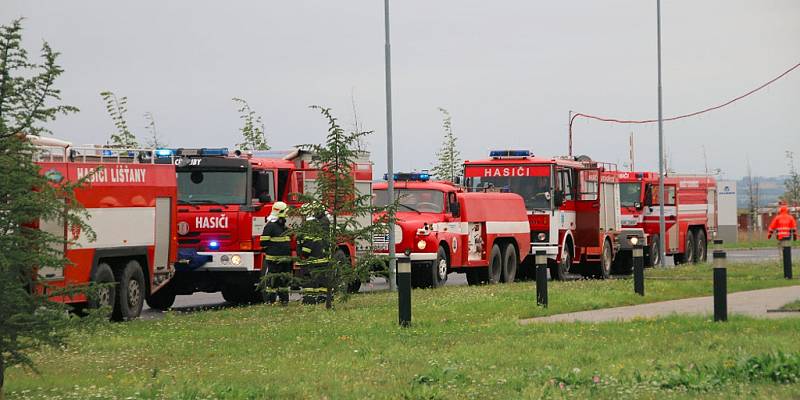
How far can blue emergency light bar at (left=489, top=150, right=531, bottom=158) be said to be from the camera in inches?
1396

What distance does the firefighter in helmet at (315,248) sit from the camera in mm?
22594

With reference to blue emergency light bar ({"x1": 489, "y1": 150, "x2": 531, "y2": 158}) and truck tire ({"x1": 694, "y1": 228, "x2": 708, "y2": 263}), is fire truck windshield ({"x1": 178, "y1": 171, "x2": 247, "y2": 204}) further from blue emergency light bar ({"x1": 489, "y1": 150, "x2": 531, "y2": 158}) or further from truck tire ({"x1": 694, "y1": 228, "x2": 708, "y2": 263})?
truck tire ({"x1": 694, "y1": 228, "x2": 708, "y2": 263})

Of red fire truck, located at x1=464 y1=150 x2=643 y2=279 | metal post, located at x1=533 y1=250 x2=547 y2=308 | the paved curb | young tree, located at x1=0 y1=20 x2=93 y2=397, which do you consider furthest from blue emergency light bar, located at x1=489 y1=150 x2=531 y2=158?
young tree, located at x1=0 y1=20 x2=93 y2=397

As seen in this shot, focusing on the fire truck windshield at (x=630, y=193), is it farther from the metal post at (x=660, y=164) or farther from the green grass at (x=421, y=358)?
the green grass at (x=421, y=358)

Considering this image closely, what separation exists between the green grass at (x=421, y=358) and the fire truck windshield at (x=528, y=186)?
12.7 metres

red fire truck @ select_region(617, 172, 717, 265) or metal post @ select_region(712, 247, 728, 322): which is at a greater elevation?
red fire truck @ select_region(617, 172, 717, 265)

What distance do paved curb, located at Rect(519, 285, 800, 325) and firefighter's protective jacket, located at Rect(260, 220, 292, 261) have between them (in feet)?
17.7

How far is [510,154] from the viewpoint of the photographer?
35.7 m

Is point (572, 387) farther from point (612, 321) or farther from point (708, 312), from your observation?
point (708, 312)

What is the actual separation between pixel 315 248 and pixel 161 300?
5.14m

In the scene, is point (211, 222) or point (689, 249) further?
point (689, 249)

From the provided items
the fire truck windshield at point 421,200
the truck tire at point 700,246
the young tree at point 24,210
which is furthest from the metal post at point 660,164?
the young tree at point 24,210

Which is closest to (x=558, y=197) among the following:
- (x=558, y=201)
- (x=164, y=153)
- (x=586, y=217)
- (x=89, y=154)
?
(x=558, y=201)

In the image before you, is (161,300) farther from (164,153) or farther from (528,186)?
(528,186)
